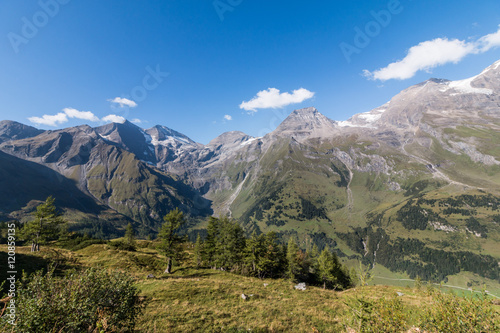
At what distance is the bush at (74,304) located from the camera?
29.7 feet

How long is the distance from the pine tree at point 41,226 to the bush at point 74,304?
49553 millimetres

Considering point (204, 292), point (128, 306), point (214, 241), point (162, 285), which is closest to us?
point (128, 306)

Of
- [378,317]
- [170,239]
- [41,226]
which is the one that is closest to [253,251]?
[170,239]

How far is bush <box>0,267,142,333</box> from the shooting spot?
9055mm

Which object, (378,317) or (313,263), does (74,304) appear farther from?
(313,263)

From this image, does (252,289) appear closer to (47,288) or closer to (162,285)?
(162,285)

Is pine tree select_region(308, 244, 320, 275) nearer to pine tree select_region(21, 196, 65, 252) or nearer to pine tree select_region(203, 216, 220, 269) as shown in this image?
pine tree select_region(203, 216, 220, 269)

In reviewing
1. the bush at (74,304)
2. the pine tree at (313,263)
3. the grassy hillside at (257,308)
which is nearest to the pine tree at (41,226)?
the grassy hillside at (257,308)

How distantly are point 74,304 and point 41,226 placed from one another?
2199 inches

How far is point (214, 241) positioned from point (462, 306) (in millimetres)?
48813

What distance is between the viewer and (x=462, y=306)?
37.7 feet

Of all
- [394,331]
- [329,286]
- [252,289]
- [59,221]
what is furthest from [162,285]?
[329,286]

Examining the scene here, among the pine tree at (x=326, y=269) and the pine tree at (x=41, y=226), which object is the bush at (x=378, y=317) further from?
the pine tree at (x=41, y=226)

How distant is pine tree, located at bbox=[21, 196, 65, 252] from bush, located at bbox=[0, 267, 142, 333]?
49553mm
